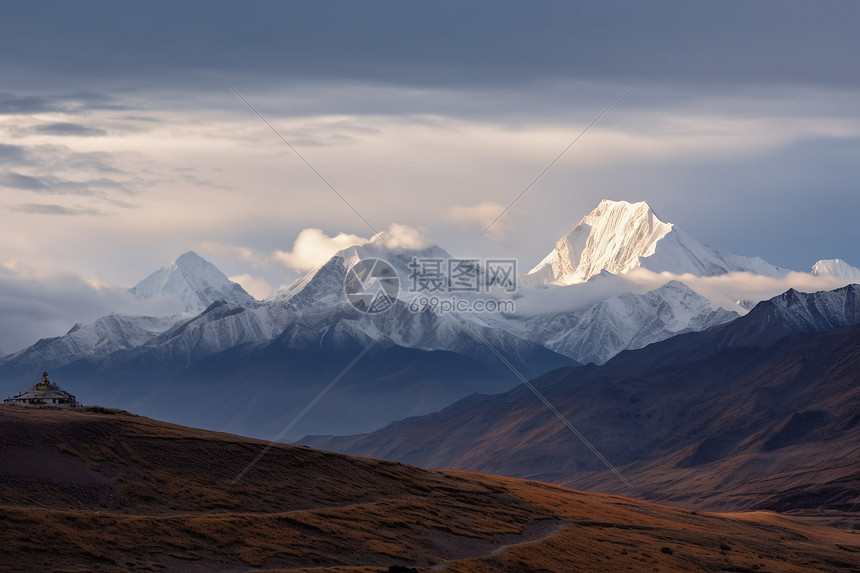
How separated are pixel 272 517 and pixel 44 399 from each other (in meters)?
49.7

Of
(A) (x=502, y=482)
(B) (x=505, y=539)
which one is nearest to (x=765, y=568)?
(B) (x=505, y=539)

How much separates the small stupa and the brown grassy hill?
12.5 metres

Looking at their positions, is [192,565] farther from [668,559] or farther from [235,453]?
[668,559]

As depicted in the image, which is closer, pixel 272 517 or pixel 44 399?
pixel 272 517

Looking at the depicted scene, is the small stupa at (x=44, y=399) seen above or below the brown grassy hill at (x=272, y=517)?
above

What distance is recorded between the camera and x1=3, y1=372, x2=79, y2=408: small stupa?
139 metres

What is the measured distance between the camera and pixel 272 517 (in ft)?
341

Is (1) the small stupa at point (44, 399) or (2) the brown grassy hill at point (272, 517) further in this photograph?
(1) the small stupa at point (44, 399)

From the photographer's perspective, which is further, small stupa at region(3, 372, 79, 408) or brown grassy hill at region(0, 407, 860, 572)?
small stupa at region(3, 372, 79, 408)

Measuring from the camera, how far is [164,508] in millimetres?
100000

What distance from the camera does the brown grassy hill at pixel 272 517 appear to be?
87875mm

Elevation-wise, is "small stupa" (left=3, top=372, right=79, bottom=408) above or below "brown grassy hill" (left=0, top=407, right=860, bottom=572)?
above

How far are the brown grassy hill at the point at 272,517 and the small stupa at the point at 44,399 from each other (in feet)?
40.9

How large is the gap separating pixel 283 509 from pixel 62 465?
20900mm
